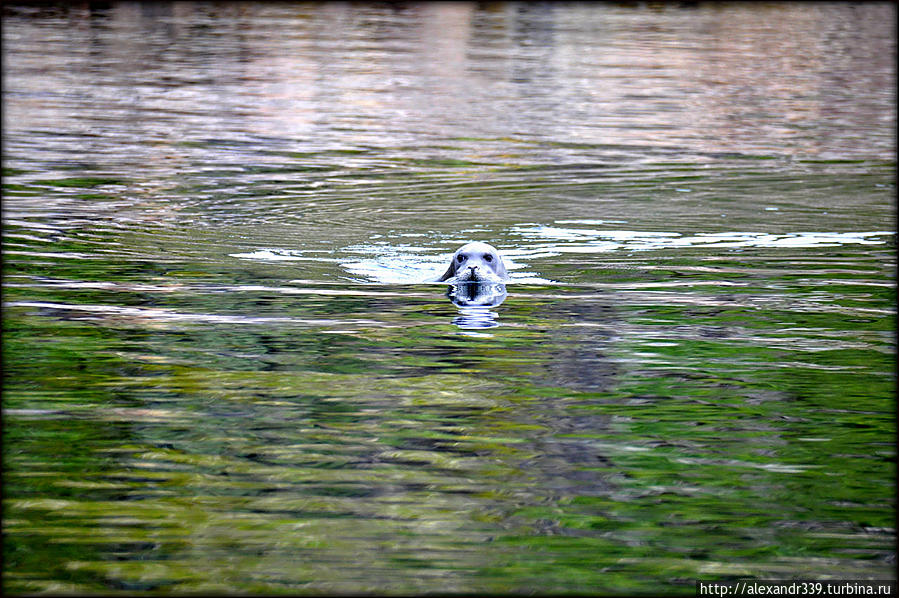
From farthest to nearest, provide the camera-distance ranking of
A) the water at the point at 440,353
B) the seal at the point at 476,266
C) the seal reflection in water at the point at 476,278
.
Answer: the seal at the point at 476,266
the seal reflection in water at the point at 476,278
the water at the point at 440,353

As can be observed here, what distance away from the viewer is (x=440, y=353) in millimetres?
8969

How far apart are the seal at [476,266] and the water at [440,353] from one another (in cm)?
27

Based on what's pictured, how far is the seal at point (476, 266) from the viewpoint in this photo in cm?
1128

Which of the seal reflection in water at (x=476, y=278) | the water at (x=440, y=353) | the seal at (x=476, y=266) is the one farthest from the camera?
the seal at (x=476, y=266)

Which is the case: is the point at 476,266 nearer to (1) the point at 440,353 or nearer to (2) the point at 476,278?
(2) the point at 476,278

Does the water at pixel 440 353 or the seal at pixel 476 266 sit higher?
the seal at pixel 476 266

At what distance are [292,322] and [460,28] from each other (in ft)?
124

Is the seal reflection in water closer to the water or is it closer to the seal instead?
the seal

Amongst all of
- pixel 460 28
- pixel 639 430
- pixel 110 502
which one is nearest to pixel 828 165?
pixel 639 430

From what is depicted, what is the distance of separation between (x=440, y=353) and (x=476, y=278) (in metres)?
2.37

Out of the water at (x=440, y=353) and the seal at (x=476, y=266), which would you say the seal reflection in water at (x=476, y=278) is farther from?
the water at (x=440, y=353)

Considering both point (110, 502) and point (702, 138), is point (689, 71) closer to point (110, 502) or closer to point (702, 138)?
point (702, 138)

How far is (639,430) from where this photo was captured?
7.32 meters

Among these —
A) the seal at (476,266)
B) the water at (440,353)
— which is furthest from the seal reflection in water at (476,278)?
the water at (440,353)
